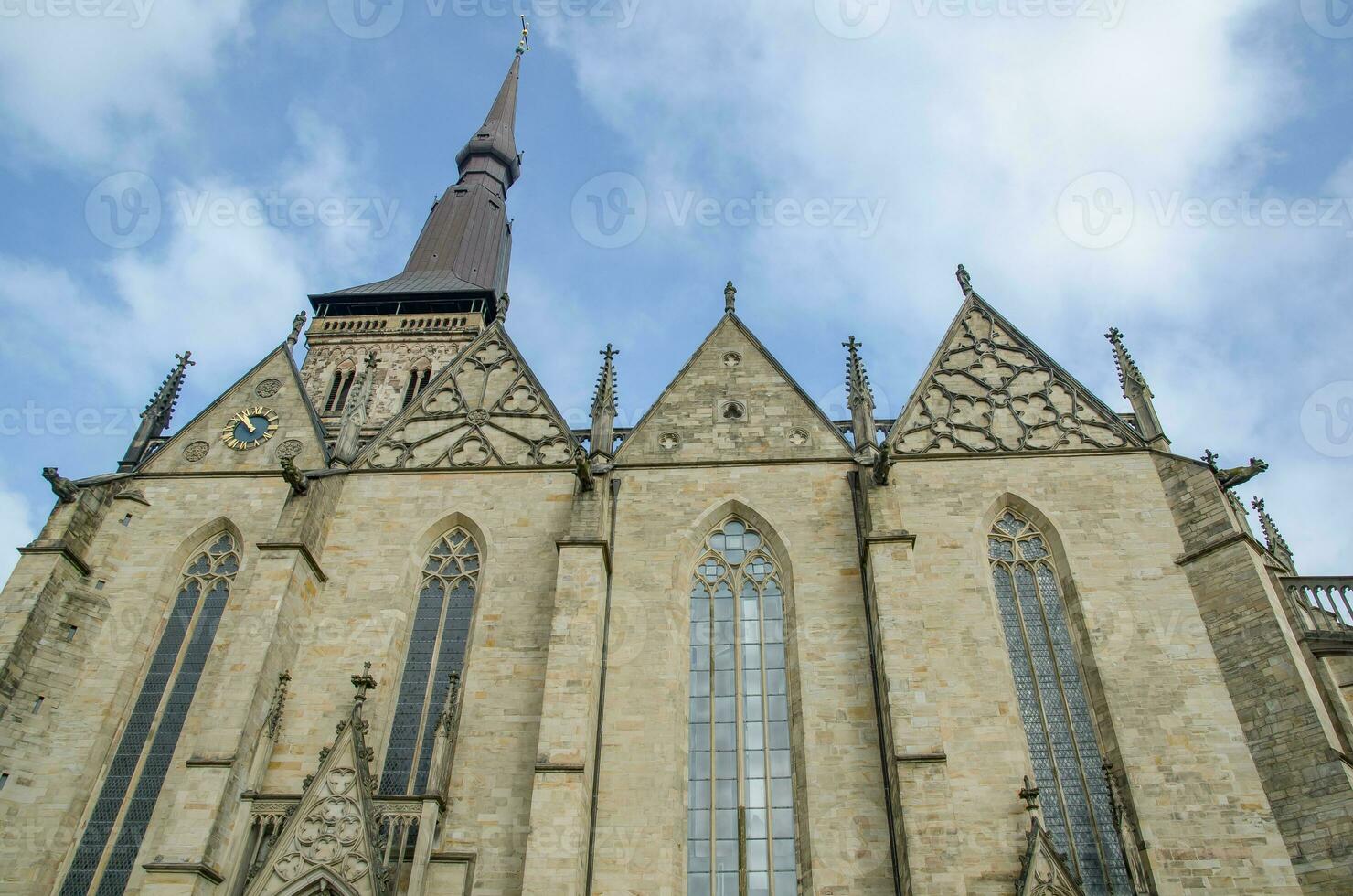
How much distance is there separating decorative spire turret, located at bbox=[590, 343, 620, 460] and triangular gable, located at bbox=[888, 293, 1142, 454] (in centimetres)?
507

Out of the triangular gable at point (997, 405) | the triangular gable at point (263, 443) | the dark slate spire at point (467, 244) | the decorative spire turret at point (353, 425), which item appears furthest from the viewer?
Result: the dark slate spire at point (467, 244)

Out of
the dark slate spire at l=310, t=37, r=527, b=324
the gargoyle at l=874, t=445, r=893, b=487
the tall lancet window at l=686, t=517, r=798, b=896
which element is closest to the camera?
the tall lancet window at l=686, t=517, r=798, b=896

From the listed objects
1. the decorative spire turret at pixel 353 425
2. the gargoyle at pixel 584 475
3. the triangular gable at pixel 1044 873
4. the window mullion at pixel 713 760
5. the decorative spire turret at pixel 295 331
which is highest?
the decorative spire turret at pixel 295 331

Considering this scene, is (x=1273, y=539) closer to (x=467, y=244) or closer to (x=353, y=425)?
(x=353, y=425)

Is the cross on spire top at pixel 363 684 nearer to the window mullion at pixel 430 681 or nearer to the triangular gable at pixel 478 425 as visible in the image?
the window mullion at pixel 430 681

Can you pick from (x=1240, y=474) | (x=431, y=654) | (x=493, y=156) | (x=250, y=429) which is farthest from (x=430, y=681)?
(x=493, y=156)

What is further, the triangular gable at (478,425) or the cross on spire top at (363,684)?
the triangular gable at (478,425)

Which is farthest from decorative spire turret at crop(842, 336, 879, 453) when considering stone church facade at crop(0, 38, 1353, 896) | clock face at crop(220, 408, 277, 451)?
clock face at crop(220, 408, 277, 451)

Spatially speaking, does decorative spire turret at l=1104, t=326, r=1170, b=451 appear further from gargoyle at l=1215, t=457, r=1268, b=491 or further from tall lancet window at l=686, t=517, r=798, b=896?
tall lancet window at l=686, t=517, r=798, b=896

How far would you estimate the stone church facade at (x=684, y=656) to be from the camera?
12531mm

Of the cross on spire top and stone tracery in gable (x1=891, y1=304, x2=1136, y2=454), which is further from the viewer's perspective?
stone tracery in gable (x1=891, y1=304, x2=1136, y2=454)

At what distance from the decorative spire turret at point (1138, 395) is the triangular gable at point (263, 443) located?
14.8 metres

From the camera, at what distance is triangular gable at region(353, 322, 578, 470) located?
17844 mm

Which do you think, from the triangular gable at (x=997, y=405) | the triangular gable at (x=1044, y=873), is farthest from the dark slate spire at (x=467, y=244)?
the triangular gable at (x=1044, y=873)
